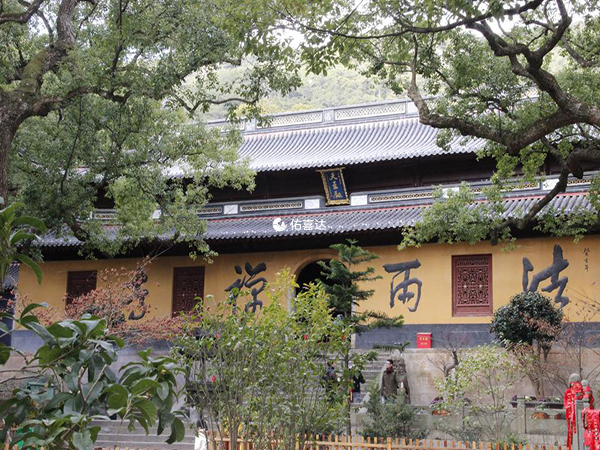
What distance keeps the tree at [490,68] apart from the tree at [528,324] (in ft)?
8.49

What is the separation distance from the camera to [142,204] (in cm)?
1414

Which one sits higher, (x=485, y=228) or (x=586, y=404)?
(x=485, y=228)

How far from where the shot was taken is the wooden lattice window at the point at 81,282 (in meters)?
19.9

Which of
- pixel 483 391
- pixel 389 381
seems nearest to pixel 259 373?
pixel 483 391

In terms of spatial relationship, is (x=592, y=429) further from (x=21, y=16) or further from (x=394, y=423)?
(x=21, y=16)

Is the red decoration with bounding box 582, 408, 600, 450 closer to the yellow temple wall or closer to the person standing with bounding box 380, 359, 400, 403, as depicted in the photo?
the person standing with bounding box 380, 359, 400, 403

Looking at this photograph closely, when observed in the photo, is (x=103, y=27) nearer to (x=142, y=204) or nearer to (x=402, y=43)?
(x=142, y=204)

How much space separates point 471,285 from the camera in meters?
16.9

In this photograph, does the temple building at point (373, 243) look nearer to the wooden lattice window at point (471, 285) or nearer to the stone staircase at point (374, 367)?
the wooden lattice window at point (471, 285)

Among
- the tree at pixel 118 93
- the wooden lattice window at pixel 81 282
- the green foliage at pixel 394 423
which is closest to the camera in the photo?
the tree at pixel 118 93

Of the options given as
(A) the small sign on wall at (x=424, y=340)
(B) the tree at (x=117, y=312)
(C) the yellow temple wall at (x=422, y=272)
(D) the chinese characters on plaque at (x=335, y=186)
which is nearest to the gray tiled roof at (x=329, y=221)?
(D) the chinese characters on plaque at (x=335, y=186)

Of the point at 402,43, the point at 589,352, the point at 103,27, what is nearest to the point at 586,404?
the point at 402,43

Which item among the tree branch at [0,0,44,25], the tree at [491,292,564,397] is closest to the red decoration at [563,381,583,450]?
the tree at [491,292,564,397]

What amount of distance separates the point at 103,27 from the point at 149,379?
29.8ft
